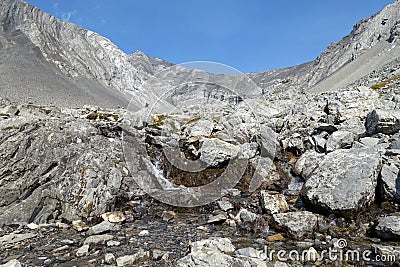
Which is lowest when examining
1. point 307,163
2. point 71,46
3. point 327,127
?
point 307,163

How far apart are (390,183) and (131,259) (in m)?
7.27

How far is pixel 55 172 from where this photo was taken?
9.78m

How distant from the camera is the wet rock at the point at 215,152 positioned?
12469mm

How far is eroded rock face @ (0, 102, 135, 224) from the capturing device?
29.1 ft

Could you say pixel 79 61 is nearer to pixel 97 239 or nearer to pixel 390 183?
pixel 97 239

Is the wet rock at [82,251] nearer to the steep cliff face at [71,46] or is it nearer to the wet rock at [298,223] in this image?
the wet rock at [298,223]

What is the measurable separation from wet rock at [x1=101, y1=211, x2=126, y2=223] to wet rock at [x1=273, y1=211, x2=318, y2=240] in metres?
4.64

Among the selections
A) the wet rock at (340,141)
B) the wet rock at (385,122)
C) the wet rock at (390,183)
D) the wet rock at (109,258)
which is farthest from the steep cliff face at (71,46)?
the wet rock at (390,183)

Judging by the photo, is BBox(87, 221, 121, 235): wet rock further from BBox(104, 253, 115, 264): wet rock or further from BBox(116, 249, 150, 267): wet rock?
BBox(116, 249, 150, 267): wet rock

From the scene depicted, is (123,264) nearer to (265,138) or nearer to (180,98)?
(265,138)

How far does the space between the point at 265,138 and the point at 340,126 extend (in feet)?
11.7

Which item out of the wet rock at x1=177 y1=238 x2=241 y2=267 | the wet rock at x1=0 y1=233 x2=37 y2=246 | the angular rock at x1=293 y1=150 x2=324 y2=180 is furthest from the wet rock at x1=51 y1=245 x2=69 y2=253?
the angular rock at x1=293 y1=150 x2=324 y2=180

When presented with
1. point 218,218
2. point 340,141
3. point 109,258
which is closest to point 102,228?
point 109,258

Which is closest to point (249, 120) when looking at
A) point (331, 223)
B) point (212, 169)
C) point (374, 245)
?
point (212, 169)
